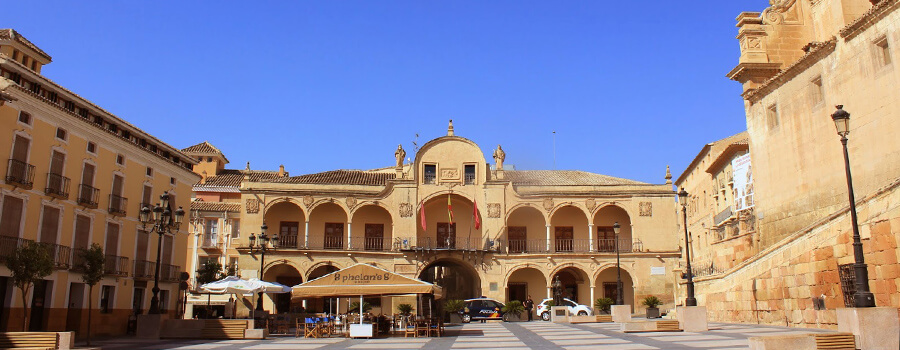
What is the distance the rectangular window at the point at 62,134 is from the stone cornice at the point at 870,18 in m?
25.1

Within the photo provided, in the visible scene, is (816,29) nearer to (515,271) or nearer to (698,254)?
(515,271)

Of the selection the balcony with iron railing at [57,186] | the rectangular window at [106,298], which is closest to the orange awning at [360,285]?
the balcony with iron railing at [57,186]

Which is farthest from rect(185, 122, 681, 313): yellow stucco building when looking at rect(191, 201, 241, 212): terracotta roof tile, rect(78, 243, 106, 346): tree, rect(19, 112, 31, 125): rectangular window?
rect(19, 112, 31, 125): rectangular window

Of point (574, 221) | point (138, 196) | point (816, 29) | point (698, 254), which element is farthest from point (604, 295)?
point (138, 196)

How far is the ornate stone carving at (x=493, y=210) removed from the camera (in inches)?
1451

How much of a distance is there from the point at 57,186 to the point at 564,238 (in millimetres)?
25866

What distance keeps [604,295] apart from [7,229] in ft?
94.4

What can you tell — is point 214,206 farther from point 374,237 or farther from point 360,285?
point 360,285

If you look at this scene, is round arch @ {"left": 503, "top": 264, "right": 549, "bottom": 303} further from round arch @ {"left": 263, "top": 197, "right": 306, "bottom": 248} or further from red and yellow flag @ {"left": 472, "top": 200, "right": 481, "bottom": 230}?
round arch @ {"left": 263, "top": 197, "right": 306, "bottom": 248}

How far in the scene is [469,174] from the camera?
37719 mm

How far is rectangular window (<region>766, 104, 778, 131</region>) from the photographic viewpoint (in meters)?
24.0

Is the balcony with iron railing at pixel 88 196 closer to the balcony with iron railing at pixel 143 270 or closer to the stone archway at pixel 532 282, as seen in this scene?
the balcony with iron railing at pixel 143 270

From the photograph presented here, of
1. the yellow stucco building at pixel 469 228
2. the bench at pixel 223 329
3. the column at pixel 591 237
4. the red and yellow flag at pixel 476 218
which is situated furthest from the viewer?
the column at pixel 591 237

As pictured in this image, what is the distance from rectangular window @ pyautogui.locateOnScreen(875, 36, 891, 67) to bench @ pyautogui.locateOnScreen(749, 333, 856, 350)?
10.9 m
